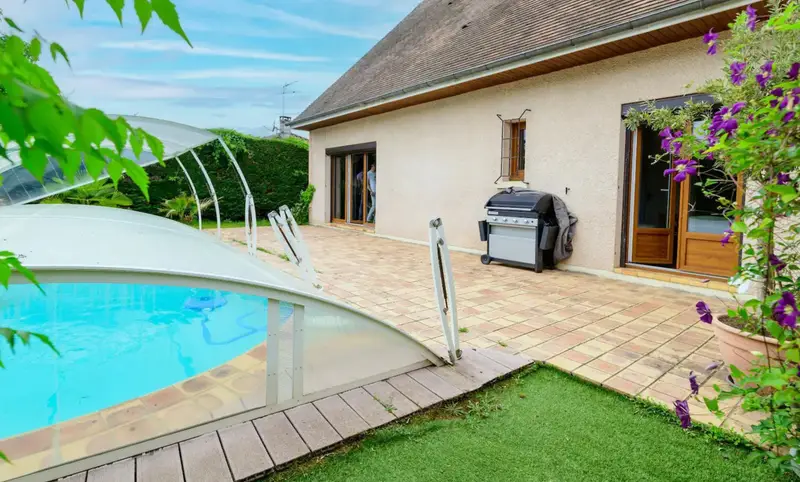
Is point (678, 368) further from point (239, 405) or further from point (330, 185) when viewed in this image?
point (330, 185)

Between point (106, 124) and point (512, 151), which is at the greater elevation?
point (512, 151)

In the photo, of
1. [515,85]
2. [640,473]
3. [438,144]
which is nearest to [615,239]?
[515,85]

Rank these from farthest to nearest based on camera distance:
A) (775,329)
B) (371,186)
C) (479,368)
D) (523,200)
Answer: (371,186), (523,200), (479,368), (775,329)

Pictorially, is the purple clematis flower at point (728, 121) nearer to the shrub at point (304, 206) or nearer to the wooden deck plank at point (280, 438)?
the wooden deck plank at point (280, 438)

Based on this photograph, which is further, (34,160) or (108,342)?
(108,342)

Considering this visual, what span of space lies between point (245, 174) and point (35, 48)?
614 inches

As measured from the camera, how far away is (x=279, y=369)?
8.68 feet

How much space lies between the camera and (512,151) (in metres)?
8.59

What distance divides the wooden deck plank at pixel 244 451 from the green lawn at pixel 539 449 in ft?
0.33

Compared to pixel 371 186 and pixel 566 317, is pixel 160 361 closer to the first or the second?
pixel 566 317

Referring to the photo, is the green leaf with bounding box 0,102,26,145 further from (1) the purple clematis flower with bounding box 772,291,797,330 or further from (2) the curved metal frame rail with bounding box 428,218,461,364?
(2) the curved metal frame rail with bounding box 428,218,461,364

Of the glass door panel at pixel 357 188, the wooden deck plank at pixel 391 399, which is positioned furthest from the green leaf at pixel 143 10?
the glass door panel at pixel 357 188

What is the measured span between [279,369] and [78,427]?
1020 millimetres

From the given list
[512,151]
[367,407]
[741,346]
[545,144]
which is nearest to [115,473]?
[367,407]
